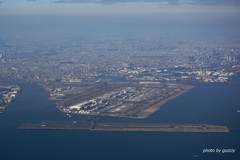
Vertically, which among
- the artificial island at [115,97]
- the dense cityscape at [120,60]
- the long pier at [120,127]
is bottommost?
the dense cityscape at [120,60]

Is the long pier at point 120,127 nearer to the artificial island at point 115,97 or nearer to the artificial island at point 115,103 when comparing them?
the artificial island at point 115,103

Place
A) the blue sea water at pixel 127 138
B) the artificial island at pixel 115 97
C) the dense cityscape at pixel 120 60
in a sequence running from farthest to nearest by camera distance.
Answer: the dense cityscape at pixel 120 60 < the artificial island at pixel 115 97 < the blue sea water at pixel 127 138

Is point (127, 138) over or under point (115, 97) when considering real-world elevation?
over

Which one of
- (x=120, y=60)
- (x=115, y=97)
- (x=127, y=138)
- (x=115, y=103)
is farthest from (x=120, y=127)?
(x=120, y=60)

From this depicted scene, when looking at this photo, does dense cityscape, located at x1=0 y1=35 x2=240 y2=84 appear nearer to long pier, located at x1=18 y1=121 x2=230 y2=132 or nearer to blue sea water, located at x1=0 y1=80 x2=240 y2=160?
blue sea water, located at x1=0 y1=80 x2=240 y2=160

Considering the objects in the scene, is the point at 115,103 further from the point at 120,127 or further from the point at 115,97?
the point at 120,127

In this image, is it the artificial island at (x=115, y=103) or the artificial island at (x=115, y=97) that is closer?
the artificial island at (x=115, y=103)

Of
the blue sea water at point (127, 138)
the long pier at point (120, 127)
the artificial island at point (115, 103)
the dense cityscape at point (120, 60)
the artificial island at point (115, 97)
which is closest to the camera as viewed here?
the blue sea water at point (127, 138)

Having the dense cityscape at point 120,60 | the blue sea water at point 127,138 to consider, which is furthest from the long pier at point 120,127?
the dense cityscape at point 120,60
